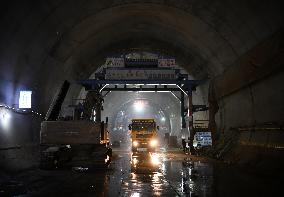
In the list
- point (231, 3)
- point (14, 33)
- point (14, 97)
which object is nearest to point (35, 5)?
point (14, 33)

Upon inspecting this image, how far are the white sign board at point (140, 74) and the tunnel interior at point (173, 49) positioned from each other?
246 centimetres

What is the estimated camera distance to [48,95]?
68.5 feet

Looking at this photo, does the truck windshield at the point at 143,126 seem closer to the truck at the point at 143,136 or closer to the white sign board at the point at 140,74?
the truck at the point at 143,136

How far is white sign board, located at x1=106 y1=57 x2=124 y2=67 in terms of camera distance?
91.2 feet

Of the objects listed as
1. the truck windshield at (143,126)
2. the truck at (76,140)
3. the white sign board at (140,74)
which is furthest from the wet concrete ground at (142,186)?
the truck windshield at (143,126)

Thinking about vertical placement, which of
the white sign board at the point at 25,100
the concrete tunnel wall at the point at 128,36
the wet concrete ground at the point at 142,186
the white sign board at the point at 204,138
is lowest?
the wet concrete ground at the point at 142,186

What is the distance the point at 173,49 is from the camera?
27.3 metres

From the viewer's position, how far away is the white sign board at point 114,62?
91.2 feet

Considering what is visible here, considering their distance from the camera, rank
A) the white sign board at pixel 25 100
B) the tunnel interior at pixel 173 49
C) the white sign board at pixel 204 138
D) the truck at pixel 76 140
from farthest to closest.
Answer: the white sign board at pixel 204 138
the white sign board at pixel 25 100
the truck at pixel 76 140
the tunnel interior at pixel 173 49

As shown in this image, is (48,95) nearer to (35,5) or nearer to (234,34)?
(35,5)

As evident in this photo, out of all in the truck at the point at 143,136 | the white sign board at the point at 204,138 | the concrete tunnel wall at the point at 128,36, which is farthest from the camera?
the truck at the point at 143,136

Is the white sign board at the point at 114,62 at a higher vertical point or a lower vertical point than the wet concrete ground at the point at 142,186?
higher

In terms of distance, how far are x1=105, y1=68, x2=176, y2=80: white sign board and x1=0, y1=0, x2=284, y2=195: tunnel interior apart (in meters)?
Result: 2.46

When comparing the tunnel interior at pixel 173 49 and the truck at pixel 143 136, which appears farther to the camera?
the truck at pixel 143 136
